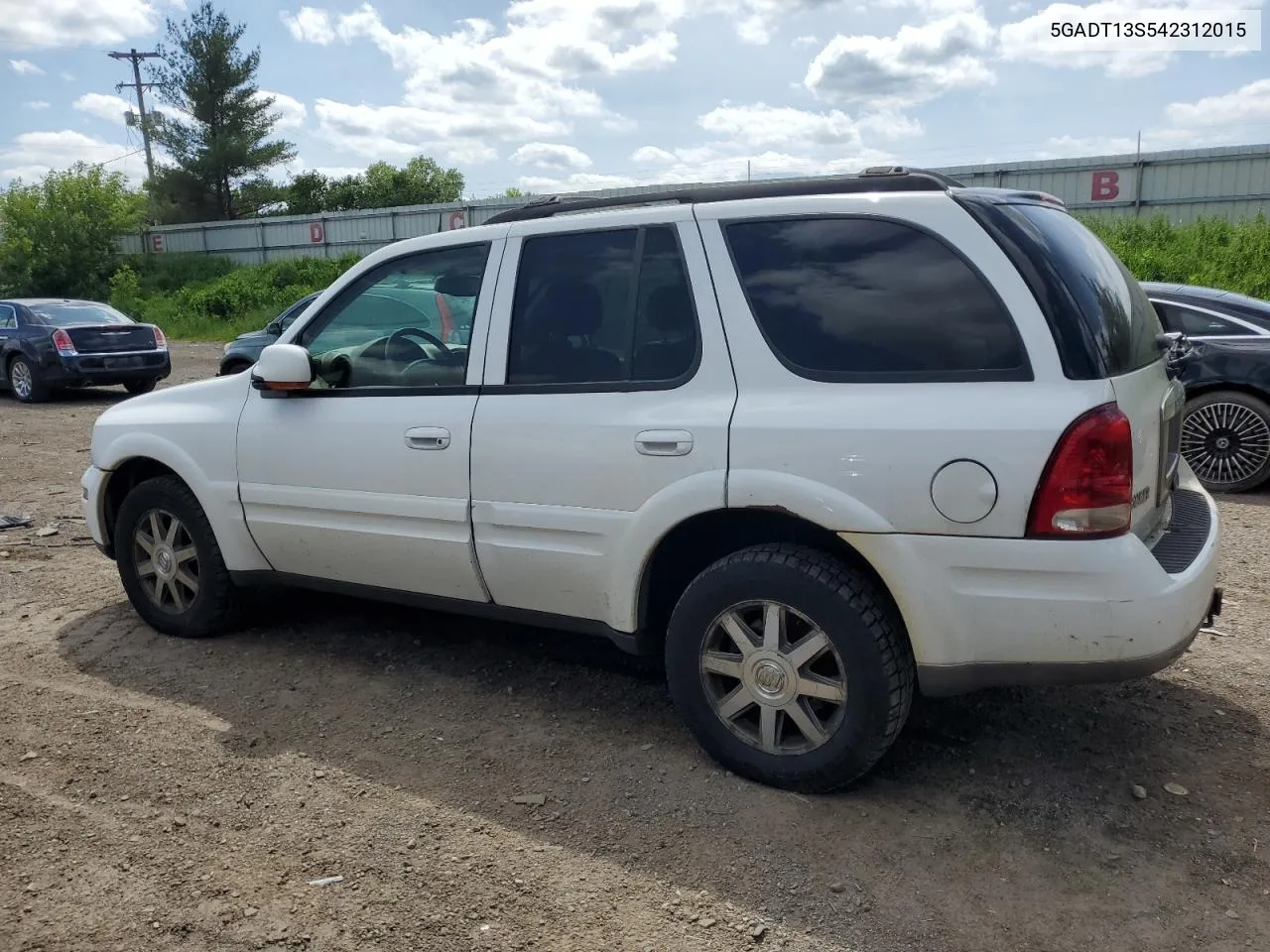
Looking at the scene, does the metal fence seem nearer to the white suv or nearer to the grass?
the grass

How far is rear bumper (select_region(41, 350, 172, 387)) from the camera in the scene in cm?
1479

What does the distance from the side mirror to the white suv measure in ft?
0.04

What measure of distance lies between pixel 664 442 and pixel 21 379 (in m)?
14.9

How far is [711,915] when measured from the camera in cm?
277

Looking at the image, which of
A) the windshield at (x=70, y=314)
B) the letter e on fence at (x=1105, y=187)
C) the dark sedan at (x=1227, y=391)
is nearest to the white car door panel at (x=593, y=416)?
the dark sedan at (x=1227, y=391)

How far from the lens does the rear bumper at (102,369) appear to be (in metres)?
14.8

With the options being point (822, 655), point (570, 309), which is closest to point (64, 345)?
point (570, 309)

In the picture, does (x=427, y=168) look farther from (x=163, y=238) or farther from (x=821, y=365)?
(x=821, y=365)

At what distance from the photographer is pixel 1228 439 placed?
25.3 feet

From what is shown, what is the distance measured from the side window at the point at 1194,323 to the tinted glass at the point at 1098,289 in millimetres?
4906

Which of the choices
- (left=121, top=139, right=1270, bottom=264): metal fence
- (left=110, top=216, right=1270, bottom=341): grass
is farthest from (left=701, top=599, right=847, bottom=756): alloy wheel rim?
(left=121, top=139, right=1270, bottom=264): metal fence

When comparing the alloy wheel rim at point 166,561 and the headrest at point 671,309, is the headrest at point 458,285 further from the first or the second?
the alloy wheel rim at point 166,561

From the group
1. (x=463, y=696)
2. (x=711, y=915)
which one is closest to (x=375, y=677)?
(x=463, y=696)

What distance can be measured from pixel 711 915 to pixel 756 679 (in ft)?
2.54
